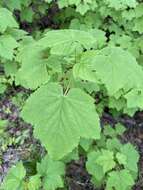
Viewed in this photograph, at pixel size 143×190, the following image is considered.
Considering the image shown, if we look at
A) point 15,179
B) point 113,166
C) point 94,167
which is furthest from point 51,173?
point 113,166

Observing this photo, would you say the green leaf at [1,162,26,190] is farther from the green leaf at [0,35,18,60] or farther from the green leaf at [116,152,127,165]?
the green leaf at [0,35,18,60]

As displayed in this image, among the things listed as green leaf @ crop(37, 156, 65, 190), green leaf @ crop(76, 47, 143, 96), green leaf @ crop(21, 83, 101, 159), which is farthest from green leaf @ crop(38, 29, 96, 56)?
green leaf @ crop(37, 156, 65, 190)

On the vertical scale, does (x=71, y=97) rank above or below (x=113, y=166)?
above

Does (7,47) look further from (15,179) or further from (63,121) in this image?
(63,121)

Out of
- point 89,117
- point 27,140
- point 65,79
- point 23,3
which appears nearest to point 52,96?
point 89,117

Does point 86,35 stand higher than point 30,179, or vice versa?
point 86,35

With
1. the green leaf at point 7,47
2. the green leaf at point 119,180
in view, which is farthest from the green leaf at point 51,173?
the green leaf at point 7,47

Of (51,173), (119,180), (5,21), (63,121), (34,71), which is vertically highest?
(5,21)

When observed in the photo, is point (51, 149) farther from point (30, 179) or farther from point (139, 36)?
point (139, 36)
